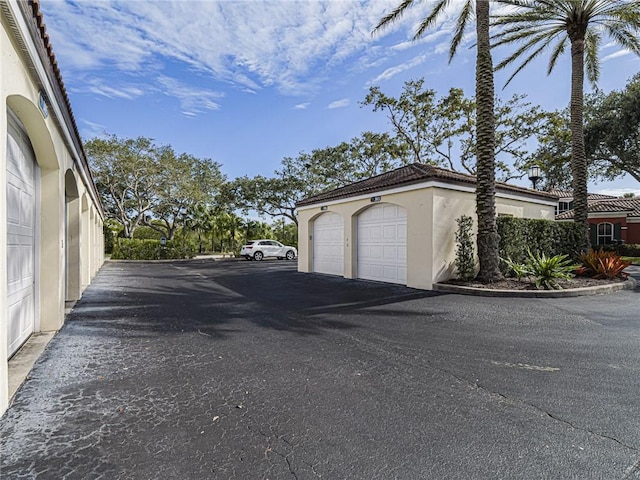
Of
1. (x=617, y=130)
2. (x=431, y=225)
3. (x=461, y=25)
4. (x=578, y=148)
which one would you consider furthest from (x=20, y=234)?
(x=617, y=130)

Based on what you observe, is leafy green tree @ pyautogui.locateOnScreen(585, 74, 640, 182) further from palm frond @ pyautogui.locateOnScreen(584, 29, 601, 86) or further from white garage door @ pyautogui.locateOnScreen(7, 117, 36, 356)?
white garage door @ pyautogui.locateOnScreen(7, 117, 36, 356)

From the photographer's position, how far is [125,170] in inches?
1105

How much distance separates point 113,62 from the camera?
41.6 feet

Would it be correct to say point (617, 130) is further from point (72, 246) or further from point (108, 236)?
point (108, 236)

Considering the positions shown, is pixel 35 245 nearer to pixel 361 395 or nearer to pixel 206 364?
pixel 206 364

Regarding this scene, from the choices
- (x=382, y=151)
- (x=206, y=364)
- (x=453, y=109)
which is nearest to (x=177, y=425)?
(x=206, y=364)

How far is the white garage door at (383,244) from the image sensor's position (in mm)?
11680

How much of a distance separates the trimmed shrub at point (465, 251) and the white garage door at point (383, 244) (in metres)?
1.62

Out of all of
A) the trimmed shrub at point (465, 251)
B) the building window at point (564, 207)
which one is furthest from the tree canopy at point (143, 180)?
the building window at point (564, 207)

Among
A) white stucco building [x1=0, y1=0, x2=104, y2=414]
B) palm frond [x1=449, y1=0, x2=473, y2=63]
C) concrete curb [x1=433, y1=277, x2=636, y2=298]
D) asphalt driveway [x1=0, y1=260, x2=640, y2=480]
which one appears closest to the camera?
asphalt driveway [x1=0, y1=260, x2=640, y2=480]

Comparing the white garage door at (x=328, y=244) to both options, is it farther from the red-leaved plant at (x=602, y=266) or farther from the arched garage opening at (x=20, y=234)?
the arched garage opening at (x=20, y=234)

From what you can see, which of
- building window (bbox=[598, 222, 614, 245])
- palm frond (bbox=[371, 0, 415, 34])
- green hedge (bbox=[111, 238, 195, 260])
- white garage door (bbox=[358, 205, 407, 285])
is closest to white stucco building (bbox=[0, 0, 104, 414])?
white garage door (bbox=[358, 205, 407, 285])

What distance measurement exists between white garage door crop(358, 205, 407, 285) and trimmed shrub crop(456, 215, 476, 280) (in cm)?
162

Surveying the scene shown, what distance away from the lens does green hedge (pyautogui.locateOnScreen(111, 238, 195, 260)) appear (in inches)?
1064
